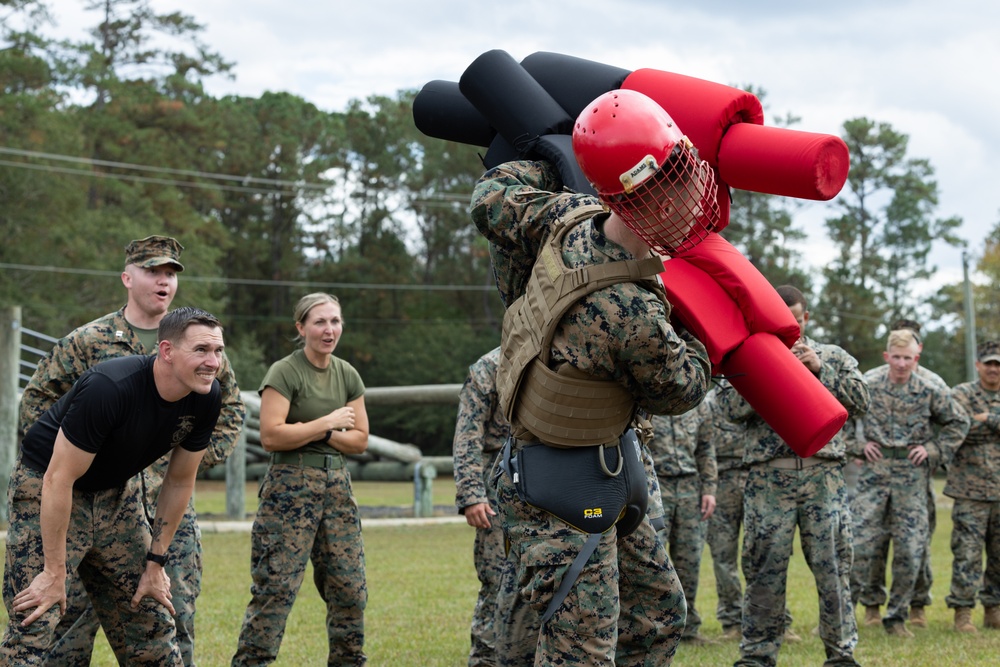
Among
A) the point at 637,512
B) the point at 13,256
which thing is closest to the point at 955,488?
the point at 637,512

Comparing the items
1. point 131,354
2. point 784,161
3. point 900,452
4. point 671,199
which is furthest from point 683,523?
point 671,199

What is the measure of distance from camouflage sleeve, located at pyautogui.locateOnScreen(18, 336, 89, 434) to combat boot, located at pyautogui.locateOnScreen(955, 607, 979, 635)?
7.51 meters

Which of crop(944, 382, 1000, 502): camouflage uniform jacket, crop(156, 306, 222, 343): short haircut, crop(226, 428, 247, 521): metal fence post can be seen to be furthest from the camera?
crop(226, 428, 247, 521): metal fence post

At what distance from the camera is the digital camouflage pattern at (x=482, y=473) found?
24.1ft

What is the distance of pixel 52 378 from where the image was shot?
239 inches

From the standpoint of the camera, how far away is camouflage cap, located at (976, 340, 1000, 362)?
1080 cm

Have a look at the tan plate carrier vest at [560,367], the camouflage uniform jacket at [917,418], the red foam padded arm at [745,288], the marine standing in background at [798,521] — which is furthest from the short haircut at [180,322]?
the camouflage uniform jacket at [917,418]

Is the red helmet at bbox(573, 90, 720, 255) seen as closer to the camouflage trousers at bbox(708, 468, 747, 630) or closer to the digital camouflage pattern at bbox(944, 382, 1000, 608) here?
the camouflage trousers at bbox(708, 468, 747, 630)

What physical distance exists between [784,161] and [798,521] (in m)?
4.05

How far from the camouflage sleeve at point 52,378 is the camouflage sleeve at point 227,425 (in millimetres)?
812

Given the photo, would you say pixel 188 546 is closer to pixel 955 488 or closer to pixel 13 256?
pixel 955 488

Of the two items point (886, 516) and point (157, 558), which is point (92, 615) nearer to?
point (157, 558)

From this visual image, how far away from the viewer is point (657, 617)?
441cm

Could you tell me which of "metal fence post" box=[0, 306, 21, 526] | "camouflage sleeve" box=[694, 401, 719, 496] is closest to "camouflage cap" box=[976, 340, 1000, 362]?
"camouflage sleeve" box=[694, 401, 719, 496]
